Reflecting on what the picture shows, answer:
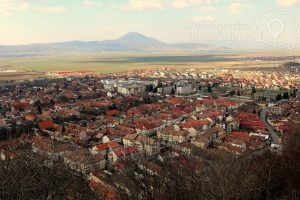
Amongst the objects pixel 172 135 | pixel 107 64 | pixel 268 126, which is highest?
pixel 107 64

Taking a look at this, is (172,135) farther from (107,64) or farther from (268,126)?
(107,64)

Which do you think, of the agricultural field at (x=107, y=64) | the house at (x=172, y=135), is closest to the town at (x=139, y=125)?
the house at (x=172, y=135)

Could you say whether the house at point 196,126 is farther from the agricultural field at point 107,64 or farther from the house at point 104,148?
the agricultural field at point 107,64

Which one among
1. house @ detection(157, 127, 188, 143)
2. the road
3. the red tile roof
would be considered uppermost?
the red tile roof

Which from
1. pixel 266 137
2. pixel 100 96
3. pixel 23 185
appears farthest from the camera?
pixel 100 96

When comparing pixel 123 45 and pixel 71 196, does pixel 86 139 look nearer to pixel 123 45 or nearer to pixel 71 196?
pixel 71 196

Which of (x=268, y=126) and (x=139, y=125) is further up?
(x=139, y=125)

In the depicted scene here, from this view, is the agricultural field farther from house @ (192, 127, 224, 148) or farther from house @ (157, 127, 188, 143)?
house @ (192, 127, 224, 148)

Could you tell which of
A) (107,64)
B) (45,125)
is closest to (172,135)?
(45,125)

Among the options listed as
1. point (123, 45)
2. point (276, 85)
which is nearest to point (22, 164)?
point (276, 85)

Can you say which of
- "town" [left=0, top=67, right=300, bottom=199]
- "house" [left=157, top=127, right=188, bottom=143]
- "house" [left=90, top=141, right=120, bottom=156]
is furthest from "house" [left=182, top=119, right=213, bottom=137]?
"house" [left=90, top=141, right=120, bottom=156]

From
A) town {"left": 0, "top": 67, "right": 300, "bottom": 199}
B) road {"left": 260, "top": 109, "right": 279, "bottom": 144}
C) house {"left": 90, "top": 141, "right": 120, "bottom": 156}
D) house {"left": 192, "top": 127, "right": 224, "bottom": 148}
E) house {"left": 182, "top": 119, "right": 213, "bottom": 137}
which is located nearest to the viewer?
town {"left": 0, "top": 67, "right": 300, "bottom": 199}
